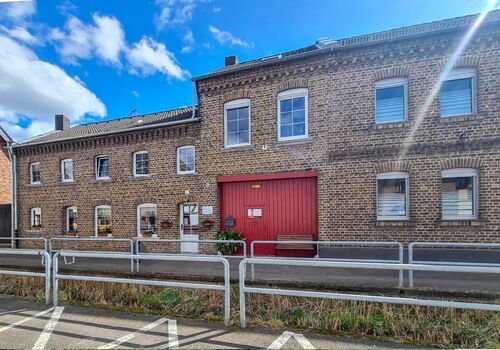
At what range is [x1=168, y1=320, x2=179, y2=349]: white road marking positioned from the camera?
11.9 ft

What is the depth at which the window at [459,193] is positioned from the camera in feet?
26.0

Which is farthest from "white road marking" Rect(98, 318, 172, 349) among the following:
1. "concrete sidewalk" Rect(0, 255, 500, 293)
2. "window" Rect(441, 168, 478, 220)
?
"window" Rect(441, 168, 478, 220)

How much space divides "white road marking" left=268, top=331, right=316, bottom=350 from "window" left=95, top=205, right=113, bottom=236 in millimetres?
10478

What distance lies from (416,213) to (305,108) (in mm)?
4737

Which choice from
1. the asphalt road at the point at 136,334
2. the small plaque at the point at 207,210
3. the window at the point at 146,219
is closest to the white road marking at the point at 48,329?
the asphalt road at the point at 136,334

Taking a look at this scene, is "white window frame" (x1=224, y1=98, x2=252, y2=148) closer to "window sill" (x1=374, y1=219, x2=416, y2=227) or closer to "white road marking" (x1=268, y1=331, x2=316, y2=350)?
"window sill" (x1=374, y1=219, x2=416, y2=227)

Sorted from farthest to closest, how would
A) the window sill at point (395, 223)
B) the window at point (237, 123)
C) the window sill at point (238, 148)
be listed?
the window at point (237, 123) → the window sill at point (238, 148) → the window sill at point (395, 223)

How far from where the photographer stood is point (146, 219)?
1148 centimetres

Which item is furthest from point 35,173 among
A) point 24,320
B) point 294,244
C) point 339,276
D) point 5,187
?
point 339,276

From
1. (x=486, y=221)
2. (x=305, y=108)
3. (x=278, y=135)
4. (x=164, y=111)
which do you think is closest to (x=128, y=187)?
(x=164, y=111)

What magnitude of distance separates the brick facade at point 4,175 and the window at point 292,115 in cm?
1579

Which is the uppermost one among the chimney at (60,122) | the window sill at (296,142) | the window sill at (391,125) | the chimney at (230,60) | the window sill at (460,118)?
the chimney at (230,60)

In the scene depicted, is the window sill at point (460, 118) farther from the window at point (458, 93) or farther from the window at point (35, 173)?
the window at point (35, 173)

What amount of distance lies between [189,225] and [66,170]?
720 centimetres
